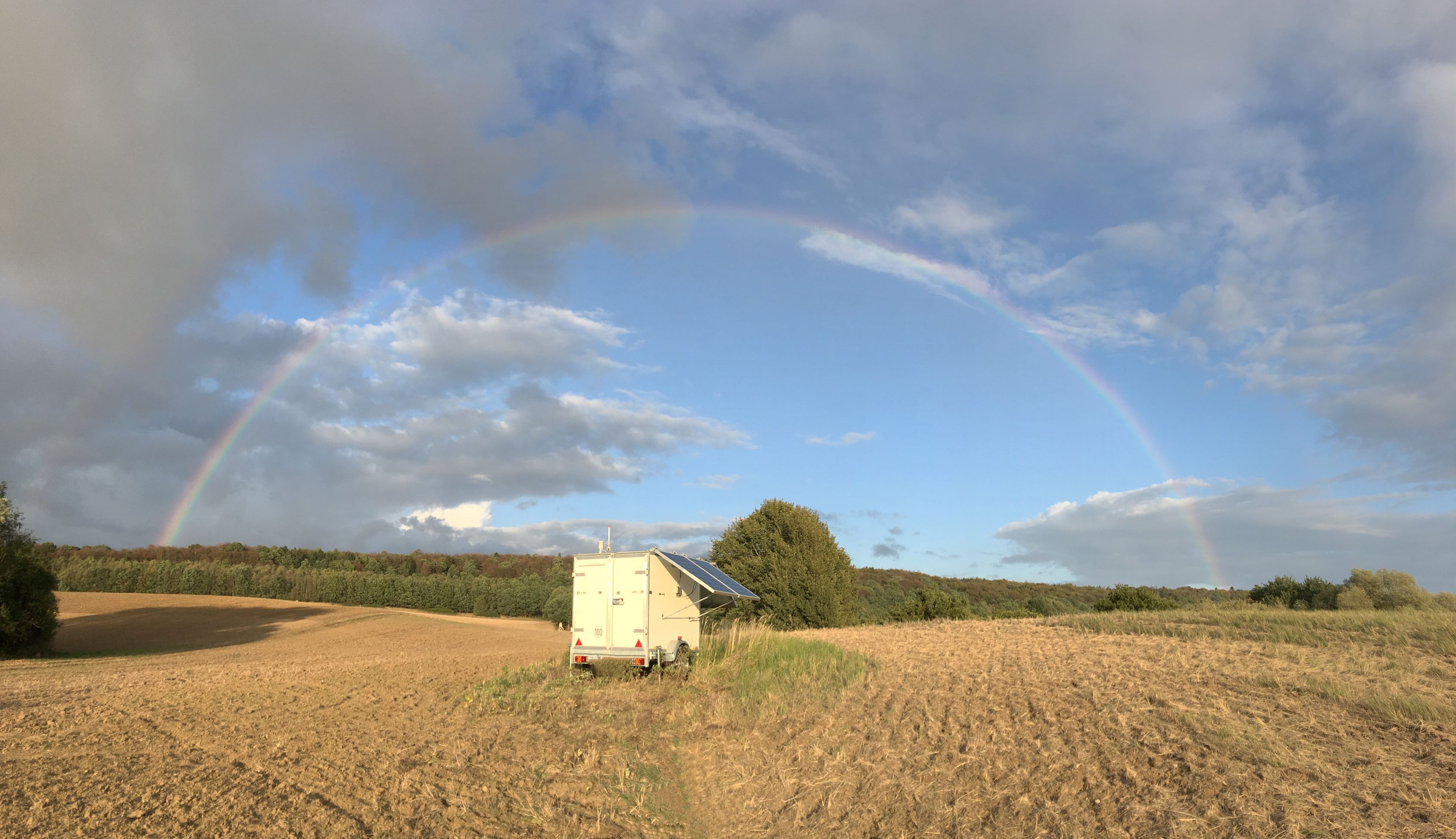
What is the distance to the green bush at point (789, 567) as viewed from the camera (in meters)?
34.3

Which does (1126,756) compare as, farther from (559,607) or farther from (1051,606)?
(559,607)

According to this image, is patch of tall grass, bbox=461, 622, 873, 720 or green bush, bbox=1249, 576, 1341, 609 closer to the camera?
patch of tall grass, bbox=461, 622, 873, 720

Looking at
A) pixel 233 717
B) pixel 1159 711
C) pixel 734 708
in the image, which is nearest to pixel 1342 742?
pixel 1159 711

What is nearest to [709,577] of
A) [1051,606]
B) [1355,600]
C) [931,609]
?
[931,609]

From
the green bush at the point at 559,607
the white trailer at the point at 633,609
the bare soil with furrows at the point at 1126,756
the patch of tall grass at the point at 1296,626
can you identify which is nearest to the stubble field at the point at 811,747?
the bare soil with furrows at the point at 1126,756

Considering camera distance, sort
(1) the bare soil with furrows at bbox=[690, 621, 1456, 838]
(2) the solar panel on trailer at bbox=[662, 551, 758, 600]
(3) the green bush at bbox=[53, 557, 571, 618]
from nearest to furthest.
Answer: (1) the bare soil with furrows at bbox=[690, 621, 1456, 838] → (2) the solar panel on trailer at bbox=[662, 551, 758, 600] → (3) the green bush at bbox=[53, 557, 571, 618]

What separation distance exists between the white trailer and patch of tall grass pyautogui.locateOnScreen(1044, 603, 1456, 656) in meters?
11.7

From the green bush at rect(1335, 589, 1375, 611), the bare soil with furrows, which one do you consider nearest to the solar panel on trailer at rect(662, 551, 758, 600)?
the bare soil with furrows

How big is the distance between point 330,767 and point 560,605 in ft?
171

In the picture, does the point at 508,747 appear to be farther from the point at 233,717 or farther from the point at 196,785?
the point at 233,717

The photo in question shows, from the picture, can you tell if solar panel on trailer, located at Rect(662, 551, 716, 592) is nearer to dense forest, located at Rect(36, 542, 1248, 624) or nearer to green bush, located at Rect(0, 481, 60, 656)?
green bush, located at Rect(0, 481, 60, 656)

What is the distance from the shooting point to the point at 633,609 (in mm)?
16172

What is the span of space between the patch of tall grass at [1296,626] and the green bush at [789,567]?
11619 millimetres

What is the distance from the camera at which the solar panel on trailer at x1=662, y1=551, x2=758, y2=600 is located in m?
17.0
